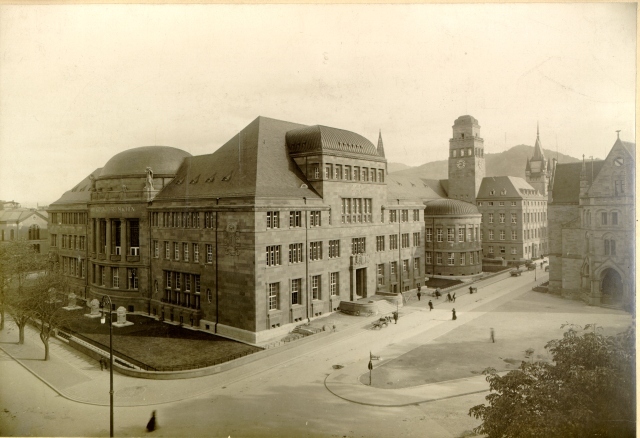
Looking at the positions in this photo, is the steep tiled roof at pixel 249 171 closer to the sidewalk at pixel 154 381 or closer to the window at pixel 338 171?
the window at pixel 338 171

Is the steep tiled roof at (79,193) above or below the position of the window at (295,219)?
above

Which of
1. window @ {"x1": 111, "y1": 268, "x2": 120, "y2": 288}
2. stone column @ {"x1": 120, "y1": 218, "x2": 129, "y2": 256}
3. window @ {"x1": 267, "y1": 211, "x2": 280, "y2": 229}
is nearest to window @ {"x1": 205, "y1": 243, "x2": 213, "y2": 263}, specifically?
window @ {"x1": 267, "y1": 211, "x2": 280, "y2": 229}

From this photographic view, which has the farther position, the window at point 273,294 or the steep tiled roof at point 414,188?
the steep tiled roof at point 414,188


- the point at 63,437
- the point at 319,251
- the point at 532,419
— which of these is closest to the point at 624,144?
the point at 532,419

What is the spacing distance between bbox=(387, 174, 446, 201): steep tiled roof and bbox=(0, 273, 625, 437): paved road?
1021 inches

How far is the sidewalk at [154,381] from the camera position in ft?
64.3

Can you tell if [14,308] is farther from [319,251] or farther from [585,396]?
[585,396]

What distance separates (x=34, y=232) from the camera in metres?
26.5

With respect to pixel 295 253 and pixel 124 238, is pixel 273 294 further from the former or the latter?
pixel 124 238

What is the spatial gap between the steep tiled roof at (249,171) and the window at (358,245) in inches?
226

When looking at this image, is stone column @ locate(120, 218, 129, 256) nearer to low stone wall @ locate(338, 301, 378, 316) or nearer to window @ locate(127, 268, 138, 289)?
window @ locate(127, 268, 138, 289)

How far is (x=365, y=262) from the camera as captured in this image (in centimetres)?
3672

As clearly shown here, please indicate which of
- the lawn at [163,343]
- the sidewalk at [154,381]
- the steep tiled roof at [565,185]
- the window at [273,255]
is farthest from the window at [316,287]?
the steep tiled roof at [565,185]

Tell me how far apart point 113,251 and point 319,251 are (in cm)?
1466
